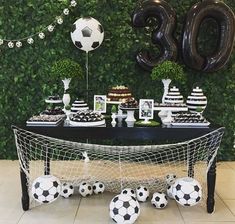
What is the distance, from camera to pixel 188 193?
2.79m

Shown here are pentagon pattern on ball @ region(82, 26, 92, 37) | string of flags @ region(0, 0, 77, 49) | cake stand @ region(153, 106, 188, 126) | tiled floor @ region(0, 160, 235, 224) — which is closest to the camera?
tiled floor @ region(0, 160, 235, 224)

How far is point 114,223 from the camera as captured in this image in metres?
2.64

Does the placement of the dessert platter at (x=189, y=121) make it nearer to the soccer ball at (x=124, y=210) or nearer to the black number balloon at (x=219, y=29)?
the soccer ball at (x=124, y=210)

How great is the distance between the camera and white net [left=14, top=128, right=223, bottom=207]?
2846mm

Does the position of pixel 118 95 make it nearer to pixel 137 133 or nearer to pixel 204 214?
pixel 137 133

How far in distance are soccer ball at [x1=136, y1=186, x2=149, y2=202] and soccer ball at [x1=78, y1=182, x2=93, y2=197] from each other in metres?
0.41

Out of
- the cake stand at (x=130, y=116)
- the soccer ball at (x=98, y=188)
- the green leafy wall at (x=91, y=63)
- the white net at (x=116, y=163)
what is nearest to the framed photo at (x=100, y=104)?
the cake stand at (x=130, y=116)

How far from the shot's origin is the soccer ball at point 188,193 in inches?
110

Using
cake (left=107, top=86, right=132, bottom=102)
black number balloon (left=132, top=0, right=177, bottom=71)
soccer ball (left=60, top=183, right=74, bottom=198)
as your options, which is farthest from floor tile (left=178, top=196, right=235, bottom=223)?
black number balloon (left=132, top=0, right=177, bottom=71)

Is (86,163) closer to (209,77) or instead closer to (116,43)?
(116,43)

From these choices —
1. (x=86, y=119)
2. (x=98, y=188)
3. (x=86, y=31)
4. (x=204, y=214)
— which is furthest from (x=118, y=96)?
(x=204, y=214)

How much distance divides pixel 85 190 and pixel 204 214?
98 cm

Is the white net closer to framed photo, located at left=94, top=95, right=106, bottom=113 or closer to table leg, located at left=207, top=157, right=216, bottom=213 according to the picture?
table leg, located at left=207, top=157, right=216, bottom=213

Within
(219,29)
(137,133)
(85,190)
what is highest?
(219,29)
